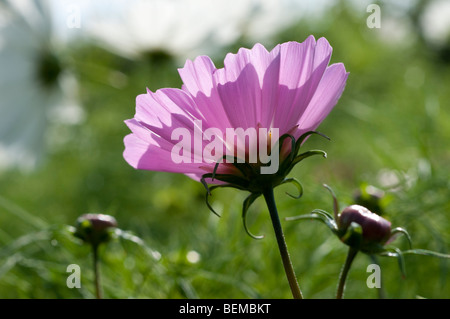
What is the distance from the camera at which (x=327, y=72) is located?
0.57 feet

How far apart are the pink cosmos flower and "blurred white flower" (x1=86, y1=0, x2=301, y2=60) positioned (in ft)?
0.97

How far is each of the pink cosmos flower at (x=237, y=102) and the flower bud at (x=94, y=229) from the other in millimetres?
50

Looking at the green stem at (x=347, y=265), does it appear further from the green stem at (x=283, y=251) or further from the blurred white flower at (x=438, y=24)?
the blurred white flower at (x=438, y=24)

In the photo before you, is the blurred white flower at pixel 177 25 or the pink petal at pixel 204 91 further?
the blurred white flower at pixel 177 25

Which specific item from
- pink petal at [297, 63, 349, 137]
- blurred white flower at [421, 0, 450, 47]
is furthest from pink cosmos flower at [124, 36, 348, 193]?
blurred white flower at [421, 0, 450, 47]

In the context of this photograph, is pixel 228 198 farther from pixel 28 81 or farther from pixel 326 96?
pixel 326 96

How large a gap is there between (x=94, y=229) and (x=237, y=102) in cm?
8

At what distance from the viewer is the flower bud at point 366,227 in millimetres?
176

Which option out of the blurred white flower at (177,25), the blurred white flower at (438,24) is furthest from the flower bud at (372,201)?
the blurred white flower at (438,24)

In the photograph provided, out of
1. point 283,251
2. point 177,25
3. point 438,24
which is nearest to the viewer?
point 283,251

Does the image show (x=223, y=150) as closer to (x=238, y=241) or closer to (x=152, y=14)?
(x=238, y=241)

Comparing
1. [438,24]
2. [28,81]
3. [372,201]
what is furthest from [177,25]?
[438,24]

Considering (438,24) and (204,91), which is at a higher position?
(438,24)

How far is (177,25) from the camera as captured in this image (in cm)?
51
